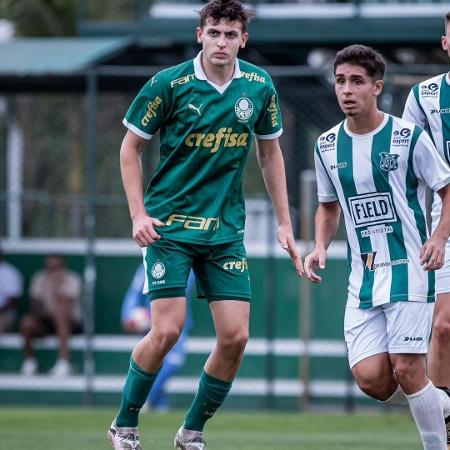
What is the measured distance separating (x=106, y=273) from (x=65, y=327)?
2.66 feet

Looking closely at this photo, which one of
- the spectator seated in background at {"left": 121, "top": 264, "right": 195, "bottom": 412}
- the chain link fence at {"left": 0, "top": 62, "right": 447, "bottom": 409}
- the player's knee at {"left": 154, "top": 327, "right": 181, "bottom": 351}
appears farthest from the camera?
the chain link fence at {"left": 0, "top": 62, "right": 447, "bottom": 409}

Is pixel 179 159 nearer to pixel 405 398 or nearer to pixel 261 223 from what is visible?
pixel 405 398

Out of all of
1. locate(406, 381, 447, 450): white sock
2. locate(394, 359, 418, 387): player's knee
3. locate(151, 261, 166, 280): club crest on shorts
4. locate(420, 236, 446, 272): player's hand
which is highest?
locate(420, 236, 446, 272): player's hand

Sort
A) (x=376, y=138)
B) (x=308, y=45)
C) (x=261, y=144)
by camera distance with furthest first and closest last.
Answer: (x=308, y=45), (x=261, y=144), (x=376, y=138)

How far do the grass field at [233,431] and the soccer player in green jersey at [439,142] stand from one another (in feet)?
6.26

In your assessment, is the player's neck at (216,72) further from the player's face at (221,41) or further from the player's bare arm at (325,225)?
the player's bare arm at (325,225)

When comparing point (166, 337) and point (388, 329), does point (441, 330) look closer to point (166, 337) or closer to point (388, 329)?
point (388, 329)

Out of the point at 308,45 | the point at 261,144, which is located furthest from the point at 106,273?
the point at 261,144

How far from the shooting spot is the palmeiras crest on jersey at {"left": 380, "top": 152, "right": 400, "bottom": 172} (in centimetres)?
721

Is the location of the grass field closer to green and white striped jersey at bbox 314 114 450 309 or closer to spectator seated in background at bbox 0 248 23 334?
spectator seated in background at bbox 0 248 23 334

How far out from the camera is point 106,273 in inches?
654

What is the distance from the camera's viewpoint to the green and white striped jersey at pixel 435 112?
26.0 ft

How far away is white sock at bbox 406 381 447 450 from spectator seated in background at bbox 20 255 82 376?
9.71 meters

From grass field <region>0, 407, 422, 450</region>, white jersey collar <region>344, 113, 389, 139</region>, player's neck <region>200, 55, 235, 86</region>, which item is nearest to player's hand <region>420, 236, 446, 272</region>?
white jersey collar <region>344, 113, 389, 139</region>
